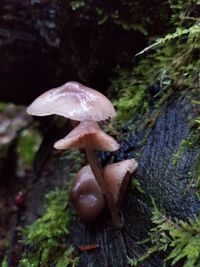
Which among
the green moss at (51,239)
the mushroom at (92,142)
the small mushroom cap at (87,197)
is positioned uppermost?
the mushroom at (92,142)

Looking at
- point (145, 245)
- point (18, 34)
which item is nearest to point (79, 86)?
point (145, 245)

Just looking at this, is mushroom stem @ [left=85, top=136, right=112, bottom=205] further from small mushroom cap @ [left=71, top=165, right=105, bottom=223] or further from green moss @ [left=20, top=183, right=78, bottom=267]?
green moss @ [left=20, top=183, right=78, bottom=267]

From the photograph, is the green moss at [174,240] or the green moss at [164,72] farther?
the green moss at [164,72]

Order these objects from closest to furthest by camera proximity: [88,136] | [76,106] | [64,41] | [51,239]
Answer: [76,106] → [88,136] → [51,239] → [64,41]

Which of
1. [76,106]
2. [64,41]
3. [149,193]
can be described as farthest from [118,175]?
[64,41]

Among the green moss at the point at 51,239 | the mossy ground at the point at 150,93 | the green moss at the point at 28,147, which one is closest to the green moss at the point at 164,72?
the mossy ground at the point at 150,93

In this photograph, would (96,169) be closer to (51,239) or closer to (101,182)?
(101,182)

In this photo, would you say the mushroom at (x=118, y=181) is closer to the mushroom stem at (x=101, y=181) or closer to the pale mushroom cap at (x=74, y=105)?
the mushroom stem at (x=101, y=181)

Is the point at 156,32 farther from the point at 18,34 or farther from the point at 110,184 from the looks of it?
the point at 110,184
